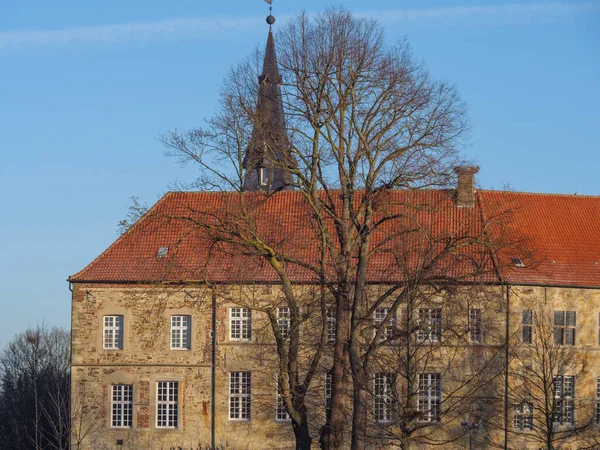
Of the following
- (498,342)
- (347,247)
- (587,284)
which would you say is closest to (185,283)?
(347,247)

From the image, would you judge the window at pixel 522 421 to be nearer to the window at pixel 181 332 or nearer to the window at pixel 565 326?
the window at pixel 565 326

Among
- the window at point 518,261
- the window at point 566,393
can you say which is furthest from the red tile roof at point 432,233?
the window at point 566,393

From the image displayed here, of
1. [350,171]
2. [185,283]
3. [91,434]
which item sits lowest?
[91,434]

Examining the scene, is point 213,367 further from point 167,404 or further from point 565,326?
point 565,326

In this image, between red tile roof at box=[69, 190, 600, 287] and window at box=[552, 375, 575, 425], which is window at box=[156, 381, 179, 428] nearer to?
red tile roof at box=[69, 190, 600, 287]

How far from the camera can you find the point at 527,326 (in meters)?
33.8

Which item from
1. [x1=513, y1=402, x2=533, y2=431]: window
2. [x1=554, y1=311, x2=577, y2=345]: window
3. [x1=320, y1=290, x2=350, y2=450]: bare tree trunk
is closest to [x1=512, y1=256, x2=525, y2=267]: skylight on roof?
[x1=554, y1=311, x2=577, y2=345]: window

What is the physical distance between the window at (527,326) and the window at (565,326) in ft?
2.60

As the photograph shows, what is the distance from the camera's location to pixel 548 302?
3381 cm

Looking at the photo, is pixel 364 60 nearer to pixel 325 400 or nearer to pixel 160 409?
pixel 325 400

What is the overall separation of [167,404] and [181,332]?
2359mm

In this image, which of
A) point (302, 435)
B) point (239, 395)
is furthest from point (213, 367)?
point (302, 435)

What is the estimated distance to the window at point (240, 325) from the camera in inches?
1362

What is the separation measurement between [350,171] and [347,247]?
1828mm
